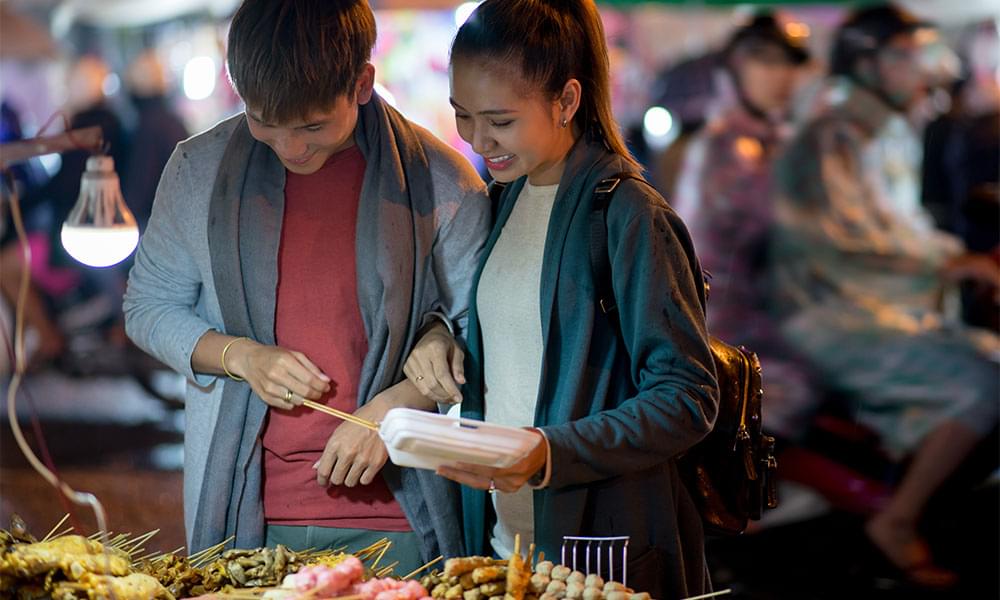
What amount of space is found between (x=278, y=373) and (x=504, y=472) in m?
0.47

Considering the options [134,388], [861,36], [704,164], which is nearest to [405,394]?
[704,164]

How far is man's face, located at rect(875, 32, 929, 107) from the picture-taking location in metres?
4.86

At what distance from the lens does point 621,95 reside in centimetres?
726

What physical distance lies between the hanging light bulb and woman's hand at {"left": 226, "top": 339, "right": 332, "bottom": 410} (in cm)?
47

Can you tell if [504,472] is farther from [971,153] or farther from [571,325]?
[971,153]

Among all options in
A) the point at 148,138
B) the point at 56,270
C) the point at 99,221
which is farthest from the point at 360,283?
the point at 56,270

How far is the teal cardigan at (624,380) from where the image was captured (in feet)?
5.67

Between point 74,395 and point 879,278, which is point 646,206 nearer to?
point 879,278

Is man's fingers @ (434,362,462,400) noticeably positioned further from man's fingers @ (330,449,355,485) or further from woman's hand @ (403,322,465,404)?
man's fingers @ (330,449,355,485)

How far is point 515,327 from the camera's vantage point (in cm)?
191

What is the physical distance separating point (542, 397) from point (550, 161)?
393mm

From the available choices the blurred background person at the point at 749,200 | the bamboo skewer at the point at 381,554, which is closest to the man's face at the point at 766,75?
the blurred background person at the point at 749,200

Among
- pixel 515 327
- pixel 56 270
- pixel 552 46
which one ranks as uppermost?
pixel 552 46

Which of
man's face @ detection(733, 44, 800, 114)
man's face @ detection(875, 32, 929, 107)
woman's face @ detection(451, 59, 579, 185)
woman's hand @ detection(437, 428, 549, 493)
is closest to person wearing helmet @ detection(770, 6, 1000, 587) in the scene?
man's face @ detection(875, 32, 929, 107)
